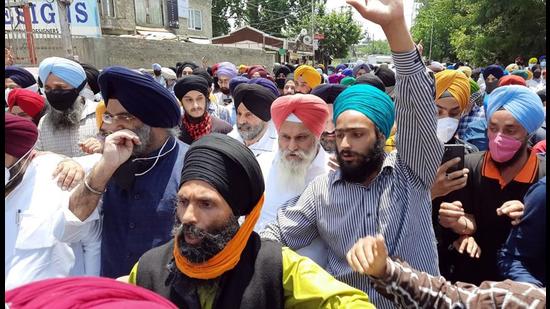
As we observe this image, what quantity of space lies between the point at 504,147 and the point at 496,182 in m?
0.20

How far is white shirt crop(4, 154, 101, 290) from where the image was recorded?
1.86 m

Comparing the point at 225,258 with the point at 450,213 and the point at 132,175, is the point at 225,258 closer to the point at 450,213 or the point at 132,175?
the point at 132,175

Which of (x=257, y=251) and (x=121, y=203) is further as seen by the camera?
(x=121, y=203)

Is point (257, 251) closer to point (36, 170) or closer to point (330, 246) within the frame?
point (330, 246)

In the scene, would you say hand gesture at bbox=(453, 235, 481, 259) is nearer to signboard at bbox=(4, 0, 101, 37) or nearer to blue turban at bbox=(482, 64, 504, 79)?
blue turban at bbox=(482, 64, 504, 79)

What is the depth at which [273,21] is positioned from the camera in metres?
50.6

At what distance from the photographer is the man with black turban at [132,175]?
1992 millimetres

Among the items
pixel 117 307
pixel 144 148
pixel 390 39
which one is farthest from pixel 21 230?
pixel 390 39

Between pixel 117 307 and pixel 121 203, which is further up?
pixel 117 307

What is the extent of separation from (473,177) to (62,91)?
3240 mm

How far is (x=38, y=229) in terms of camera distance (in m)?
1.89

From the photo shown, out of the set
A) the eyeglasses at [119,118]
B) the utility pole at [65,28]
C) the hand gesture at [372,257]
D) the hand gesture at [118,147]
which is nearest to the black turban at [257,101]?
the eyeglasses at [119,118]

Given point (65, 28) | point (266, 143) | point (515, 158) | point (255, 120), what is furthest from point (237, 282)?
point (65, 28)

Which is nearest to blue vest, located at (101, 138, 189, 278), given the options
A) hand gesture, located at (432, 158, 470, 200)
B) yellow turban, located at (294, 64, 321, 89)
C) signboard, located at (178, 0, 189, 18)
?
hand gesture, located at (432, 158, 470, 200)
